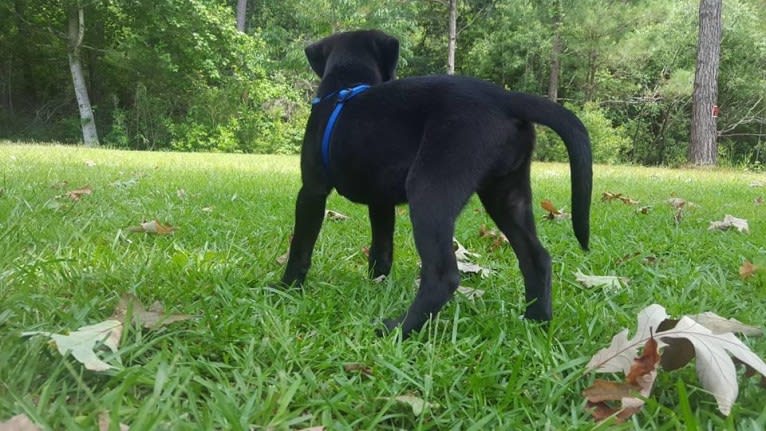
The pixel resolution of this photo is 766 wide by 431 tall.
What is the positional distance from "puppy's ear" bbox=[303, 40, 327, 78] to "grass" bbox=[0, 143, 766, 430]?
2.93 ft

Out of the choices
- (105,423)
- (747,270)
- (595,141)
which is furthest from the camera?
(595,141)

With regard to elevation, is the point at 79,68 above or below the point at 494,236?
above

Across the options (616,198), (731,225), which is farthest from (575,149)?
(616,198)

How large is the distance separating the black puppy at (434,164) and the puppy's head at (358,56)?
0.25ft

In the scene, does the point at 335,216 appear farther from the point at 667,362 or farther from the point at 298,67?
the point at 298,67

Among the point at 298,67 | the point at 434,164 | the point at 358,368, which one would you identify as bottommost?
the point at 358,368

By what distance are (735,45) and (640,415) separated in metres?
25.2

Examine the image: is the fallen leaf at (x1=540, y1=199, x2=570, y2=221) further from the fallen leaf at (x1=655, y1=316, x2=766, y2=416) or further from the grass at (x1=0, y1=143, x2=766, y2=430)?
the fallen leaf at (x1=655, y1=316, x2=766, y2=416)

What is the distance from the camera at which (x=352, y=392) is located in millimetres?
1394

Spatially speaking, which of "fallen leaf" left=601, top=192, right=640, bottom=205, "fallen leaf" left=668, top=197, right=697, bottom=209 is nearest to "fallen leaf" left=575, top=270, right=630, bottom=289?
"fallen leaf" left=668, top=197, right=697, bottom=209

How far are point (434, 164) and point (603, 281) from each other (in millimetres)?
945

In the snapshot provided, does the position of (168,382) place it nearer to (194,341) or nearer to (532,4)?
(194,341)

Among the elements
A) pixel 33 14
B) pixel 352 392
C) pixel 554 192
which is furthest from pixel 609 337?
pixel 33 14

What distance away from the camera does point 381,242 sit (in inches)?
103
